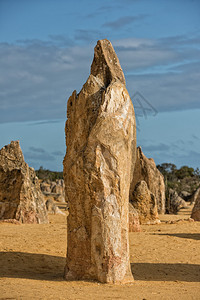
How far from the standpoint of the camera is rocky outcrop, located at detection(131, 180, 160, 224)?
16.8 m

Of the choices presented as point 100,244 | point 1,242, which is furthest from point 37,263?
point 100,244

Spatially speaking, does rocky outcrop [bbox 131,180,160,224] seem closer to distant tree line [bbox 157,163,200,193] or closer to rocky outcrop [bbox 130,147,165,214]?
rocky outcrop [bbox 130,147,165,214]

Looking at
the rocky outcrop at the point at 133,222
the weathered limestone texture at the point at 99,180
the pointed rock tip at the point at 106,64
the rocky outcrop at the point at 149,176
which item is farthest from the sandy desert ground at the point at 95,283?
the rocky outcrop at the point at 149,176

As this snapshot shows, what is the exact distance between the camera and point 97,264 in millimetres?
7539

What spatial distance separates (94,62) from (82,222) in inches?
119

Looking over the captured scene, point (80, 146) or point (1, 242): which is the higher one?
A: point (80, 146)

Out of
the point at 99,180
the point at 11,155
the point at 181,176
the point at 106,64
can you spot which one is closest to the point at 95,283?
the point at 99,180

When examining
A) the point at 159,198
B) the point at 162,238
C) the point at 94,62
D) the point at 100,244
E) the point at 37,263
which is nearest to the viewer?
the point at 100,244

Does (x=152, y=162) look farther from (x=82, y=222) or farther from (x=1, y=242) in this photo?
(x=82, y=222)

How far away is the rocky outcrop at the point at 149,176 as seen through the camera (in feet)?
77.6

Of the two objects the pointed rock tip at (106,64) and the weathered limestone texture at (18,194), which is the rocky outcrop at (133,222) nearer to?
the weathered limestone texture at (18,194)

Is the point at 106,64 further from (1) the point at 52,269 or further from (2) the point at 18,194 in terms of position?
(2) the point at 18,194

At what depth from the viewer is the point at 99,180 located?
24.6 ft

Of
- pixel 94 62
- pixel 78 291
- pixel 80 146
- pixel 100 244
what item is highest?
pixel 94 62
